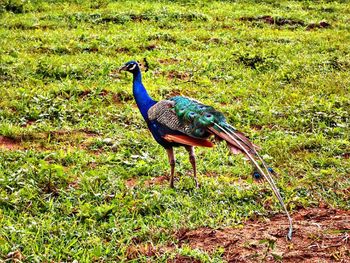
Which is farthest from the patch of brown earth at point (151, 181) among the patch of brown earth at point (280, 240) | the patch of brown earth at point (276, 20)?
the patch of brown earth at point (276, 20)

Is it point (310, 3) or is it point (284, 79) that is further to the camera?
point (310, 3)

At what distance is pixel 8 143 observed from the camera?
21.9 feet

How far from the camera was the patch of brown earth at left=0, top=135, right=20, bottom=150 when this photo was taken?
21.4ft

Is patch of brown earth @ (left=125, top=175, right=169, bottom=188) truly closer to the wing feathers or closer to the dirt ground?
the wing feathers

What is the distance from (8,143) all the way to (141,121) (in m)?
1.83

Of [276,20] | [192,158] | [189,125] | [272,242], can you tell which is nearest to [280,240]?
[272,242]

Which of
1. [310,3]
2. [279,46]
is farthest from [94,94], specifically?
[310,3]

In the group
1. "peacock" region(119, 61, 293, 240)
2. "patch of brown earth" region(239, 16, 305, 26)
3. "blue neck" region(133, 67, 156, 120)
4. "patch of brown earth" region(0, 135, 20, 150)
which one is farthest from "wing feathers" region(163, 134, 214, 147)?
"patch of brown earth" region(239, 16, 305, 26)

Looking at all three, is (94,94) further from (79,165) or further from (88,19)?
(88,19)

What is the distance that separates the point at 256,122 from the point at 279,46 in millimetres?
4476

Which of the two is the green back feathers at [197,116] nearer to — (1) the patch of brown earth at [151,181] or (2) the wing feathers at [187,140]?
(2) the wing feathers at [187,140]

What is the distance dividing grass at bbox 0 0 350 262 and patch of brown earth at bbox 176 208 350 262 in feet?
0.52

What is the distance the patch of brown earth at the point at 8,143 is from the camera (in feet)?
21.4

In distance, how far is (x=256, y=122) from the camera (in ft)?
25.4
